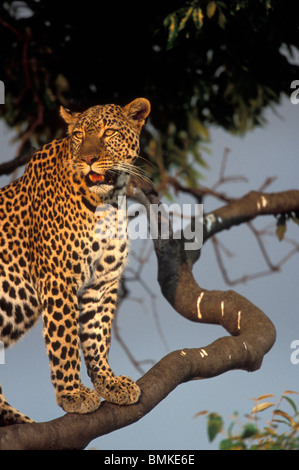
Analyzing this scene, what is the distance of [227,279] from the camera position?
6996 mm

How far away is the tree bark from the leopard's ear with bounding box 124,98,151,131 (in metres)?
1.40

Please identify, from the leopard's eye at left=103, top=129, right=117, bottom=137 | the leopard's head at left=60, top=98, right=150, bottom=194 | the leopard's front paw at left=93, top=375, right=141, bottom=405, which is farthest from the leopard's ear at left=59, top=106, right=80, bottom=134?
the leopard's front paw at left=93, top=375, right=141, bottom=405

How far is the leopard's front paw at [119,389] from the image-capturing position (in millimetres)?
3994

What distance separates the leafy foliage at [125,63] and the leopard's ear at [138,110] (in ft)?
9.27

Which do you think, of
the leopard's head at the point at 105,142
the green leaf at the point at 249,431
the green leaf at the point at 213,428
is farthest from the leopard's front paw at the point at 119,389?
the leopard's head at the point at 105,142

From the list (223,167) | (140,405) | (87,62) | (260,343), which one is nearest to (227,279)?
(223,167)

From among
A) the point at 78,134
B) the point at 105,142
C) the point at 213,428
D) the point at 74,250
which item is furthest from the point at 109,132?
the point at 213,428

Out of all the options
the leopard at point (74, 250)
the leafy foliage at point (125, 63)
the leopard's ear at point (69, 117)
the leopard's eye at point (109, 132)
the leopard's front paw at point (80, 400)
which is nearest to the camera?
the leopard's front paw at point (80, 400)

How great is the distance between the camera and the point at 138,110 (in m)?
4.31

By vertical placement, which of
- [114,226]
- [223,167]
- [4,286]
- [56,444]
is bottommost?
[56,444]

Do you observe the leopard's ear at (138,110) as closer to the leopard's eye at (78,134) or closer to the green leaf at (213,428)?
the leopard's eye at (78,134)

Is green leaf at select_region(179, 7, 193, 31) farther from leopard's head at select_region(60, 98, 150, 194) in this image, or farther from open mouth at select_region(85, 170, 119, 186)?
open mouth at select_region(85, 170, 119, 186)

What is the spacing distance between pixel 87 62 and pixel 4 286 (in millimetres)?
3922

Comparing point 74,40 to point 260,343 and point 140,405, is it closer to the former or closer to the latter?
point 260,343
